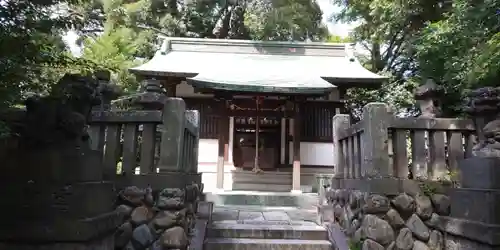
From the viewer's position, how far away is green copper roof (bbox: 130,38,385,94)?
9.79 meters

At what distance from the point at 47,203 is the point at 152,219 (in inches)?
58.7

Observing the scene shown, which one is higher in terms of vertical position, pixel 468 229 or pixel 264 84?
pixel 264 84

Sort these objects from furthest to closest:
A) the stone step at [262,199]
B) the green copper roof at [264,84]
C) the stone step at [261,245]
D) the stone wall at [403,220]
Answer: the green copper roof at [264,84], the stone step at [262,199], the stone step at [261,245], the stone wall at [403,220]

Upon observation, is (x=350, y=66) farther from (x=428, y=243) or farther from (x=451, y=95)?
(x=428, y=243)

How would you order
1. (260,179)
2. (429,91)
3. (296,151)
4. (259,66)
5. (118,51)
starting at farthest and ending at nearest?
(118,51), (259,66), (260,179), (296,151), (429,91)

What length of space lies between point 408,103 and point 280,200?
6.96 meters

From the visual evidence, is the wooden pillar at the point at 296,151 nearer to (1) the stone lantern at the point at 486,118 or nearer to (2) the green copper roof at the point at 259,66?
(2) the green copper roof at the point at 259,66

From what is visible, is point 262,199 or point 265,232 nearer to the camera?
point 265,232

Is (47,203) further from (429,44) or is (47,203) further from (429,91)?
(429,44)

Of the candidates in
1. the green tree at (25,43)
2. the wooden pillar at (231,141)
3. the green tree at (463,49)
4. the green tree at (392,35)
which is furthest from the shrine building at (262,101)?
the green tree at (25,43)

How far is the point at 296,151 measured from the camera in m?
10.9

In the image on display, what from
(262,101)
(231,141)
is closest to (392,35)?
(262,101)

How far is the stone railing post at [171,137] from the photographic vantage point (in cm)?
452

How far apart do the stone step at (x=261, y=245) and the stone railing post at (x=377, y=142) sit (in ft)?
4.05
